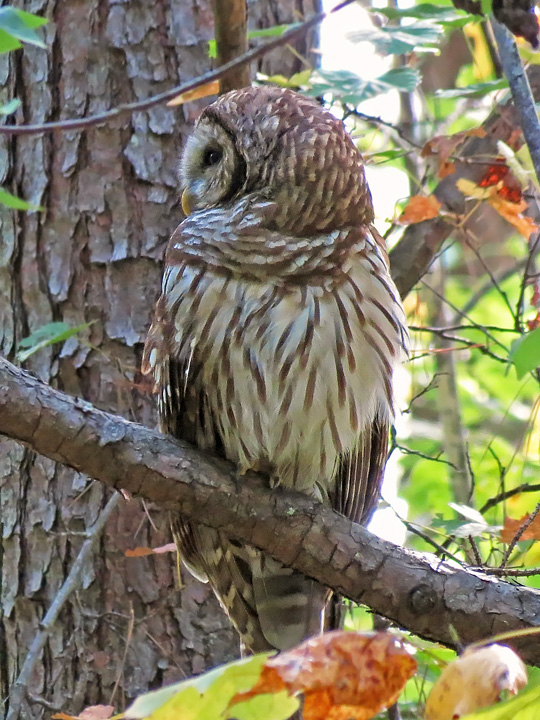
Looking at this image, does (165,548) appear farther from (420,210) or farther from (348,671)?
(348,671)

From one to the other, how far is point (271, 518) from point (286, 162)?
0.89m

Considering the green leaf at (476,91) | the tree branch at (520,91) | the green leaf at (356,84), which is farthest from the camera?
the green leaf at (476,91)

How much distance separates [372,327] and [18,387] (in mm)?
942

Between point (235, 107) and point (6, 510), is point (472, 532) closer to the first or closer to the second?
point (235, 107)

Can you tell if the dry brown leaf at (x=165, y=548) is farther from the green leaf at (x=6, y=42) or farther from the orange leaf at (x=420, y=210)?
the green leaf at (x=6, y=42)

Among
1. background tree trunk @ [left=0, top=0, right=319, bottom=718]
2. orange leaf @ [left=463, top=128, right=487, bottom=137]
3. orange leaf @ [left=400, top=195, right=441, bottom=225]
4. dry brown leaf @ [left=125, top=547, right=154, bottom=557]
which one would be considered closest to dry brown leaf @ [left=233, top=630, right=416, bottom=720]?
dry brown leaf @ [left=125, top=547, right=154, bottom=557]

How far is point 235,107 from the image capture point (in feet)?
7.73

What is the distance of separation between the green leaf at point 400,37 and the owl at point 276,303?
226 mm

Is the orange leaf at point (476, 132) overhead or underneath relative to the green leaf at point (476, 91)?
underneath

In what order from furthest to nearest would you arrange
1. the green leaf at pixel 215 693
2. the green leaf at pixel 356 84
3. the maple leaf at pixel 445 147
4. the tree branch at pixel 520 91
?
the maple leaf at pixel 445 147 → the green leaf at pixel 356 84 → the tree branch at pixel 520 91 → the green leaf at pixel 215 693

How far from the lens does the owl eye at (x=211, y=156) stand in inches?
96.6

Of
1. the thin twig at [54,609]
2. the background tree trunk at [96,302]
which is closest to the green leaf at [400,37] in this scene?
the background tree trunk at [96,302]

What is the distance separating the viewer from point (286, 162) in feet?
7.39

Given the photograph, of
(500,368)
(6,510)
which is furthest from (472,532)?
(500,368)
